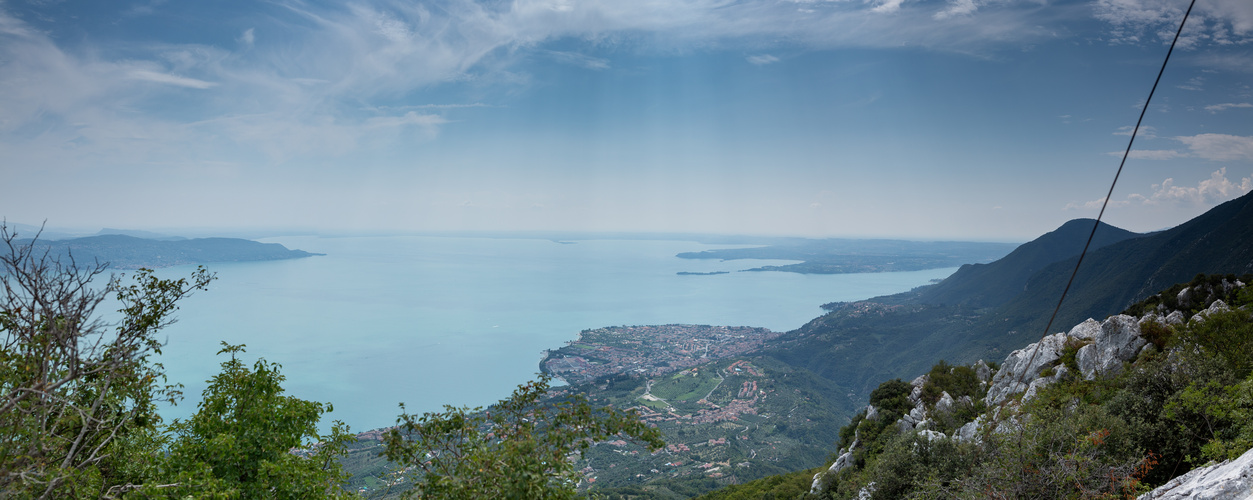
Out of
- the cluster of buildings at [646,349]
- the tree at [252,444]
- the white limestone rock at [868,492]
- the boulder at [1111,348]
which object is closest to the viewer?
the tree at [252,444]

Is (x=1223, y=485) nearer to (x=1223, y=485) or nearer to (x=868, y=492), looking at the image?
(x=1223, y=485)

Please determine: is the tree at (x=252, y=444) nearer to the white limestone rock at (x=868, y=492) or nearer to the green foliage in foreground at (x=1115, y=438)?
the green foliage in foreground at (x=1115, y=438)

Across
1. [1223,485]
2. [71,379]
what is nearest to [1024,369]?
[1223,485]

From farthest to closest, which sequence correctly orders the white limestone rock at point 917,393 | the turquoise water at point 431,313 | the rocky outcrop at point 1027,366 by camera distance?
1. the turquoise water at point 431,313
2. the white limestone rock at point 917,393
3. the rocky outcrop at point 1027,366

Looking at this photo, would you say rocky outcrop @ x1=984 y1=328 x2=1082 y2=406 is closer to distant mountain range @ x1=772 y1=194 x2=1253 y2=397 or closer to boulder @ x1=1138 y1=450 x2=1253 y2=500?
boulder @ x1=1138 y1=450 x2=1253 y2=500

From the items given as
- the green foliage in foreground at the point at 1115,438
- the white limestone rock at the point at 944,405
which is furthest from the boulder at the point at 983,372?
the green foliage in foreground at the point at 1115,438

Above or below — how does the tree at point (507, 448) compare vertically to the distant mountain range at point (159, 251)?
above
